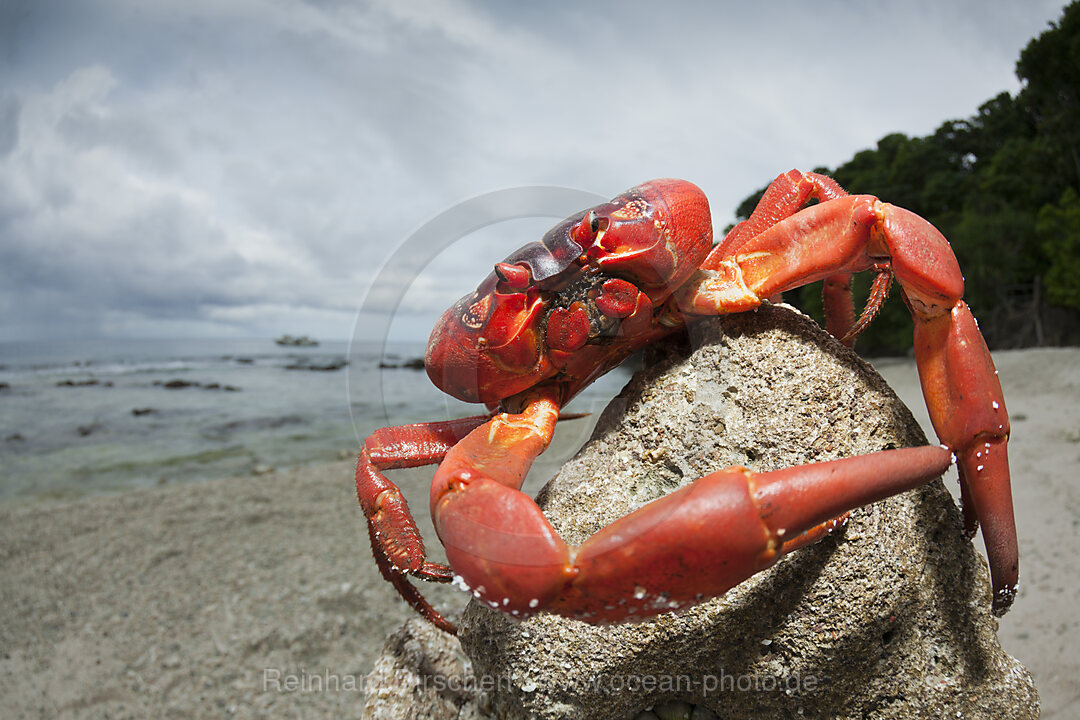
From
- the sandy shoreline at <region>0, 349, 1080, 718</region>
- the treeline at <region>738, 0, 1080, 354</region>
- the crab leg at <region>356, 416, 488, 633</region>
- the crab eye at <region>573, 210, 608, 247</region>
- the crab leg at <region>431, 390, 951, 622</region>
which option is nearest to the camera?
the crab leg at <region>431, 390, 951, 622</region>

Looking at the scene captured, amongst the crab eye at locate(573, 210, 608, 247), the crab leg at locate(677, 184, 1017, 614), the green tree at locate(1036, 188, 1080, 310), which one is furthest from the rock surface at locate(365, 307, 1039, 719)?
the green tree at locate(1036, 188, 1080, 310)

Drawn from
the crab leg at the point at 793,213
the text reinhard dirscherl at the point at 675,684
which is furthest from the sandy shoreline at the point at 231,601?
the crab leg at the point at 793,213

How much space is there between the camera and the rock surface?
1.91m

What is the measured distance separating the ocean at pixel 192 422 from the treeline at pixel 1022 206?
43.4ft

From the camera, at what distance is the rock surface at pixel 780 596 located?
191cm

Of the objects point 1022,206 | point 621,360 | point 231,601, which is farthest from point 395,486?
point 1022,206

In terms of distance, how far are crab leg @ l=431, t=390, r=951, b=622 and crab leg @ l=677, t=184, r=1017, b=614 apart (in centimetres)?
48

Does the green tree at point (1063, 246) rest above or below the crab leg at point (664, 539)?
above

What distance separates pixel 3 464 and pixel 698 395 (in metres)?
15.9

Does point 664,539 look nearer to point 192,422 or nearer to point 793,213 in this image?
point 793,213

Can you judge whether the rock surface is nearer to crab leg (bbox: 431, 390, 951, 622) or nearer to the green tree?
crab leg (bbox: 431, 390, 951, 622)

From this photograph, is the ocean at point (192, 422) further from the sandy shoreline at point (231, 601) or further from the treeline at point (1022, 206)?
the treeline at point (1022, 206)

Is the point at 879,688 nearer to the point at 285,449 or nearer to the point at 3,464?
the point at 285,449

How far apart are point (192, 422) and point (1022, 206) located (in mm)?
26371
